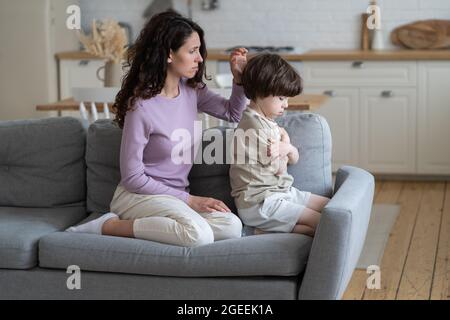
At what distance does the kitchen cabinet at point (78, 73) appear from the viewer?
6.64 m

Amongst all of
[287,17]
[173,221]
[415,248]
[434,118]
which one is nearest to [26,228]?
[173,221]

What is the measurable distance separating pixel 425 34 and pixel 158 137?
3.66 metres

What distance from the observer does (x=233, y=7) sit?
6934 mm

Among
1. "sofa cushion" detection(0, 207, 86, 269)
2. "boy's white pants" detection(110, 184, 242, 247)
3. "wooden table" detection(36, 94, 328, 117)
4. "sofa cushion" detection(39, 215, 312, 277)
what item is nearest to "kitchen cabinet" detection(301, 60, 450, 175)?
"wooden table" detection(36, 94, 328, 117)

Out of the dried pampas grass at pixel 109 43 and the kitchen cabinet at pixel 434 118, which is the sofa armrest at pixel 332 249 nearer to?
the dried pampas grass at pixel 109 43

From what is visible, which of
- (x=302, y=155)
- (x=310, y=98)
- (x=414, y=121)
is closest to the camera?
(x=302, y=155)

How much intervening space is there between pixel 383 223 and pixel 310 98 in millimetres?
854

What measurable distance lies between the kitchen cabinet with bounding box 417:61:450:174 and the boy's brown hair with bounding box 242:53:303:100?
3.07 meters

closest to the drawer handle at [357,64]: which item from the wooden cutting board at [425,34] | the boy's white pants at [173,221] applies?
the wooden cutting board at [425,34]

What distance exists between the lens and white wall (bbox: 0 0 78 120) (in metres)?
6.51

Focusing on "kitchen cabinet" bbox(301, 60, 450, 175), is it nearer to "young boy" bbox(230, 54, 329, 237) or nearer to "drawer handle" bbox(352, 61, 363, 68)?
"drawer handle" bbox(352, 61, 363, 68)

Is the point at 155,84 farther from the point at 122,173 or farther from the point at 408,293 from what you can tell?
the point at 408,293
